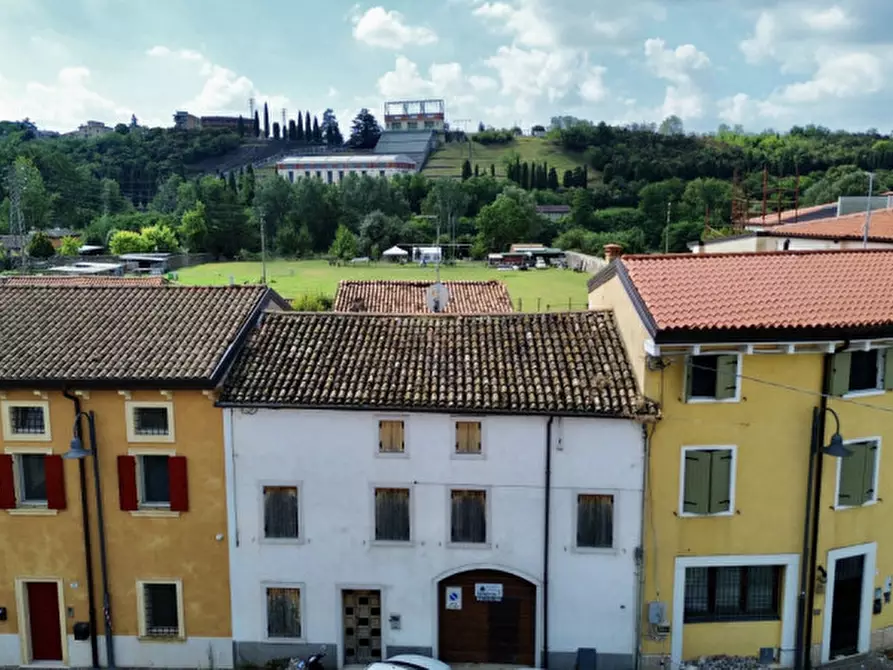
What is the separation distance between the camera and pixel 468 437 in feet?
56.2

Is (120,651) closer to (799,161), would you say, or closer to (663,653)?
(663,653)

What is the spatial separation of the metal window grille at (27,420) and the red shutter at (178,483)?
10.7 ft

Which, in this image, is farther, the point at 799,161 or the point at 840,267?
the point at 799,161

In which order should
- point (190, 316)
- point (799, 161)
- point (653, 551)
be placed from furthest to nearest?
1. point (799, 161)
2. point (190, 316)
3. point (653, 551)

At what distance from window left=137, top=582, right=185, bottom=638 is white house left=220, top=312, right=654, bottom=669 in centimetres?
149

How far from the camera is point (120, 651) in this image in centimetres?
1805

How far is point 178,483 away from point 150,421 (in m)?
1.60

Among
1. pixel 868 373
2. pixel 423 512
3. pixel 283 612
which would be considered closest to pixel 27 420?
pixel 283 612

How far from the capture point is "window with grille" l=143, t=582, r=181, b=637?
59.1ft

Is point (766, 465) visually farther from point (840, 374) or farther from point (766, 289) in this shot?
point (766, 289)

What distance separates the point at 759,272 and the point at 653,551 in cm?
726

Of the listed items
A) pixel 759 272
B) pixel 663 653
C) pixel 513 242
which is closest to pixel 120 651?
pixel 663 653

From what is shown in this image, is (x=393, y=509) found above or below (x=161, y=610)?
above

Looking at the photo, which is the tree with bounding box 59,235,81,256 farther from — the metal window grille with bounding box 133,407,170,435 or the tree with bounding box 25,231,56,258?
the metal window grille with bounding box 133,407,170,435
